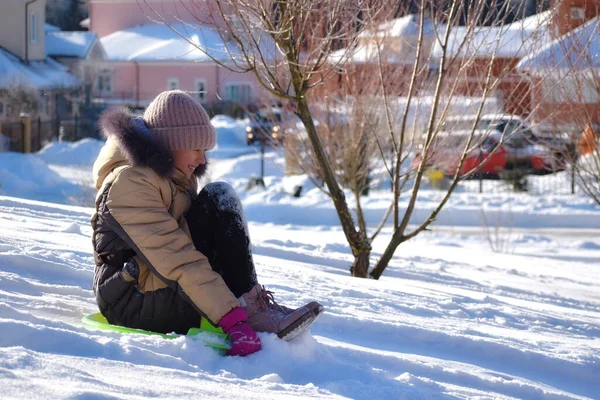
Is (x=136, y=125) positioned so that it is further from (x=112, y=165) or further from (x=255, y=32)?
(x=255, y=32)

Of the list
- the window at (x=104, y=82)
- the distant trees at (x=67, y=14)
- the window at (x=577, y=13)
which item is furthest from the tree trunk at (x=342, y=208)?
the distant trees at (x=67, y=14)

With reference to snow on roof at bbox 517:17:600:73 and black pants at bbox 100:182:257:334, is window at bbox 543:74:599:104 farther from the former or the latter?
black pants at bbox 100:182:257:334

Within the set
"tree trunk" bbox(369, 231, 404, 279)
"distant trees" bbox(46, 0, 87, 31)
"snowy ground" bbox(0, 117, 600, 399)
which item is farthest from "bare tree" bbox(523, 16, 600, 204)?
"distant trees" bbox(46, 0, 87, 31)

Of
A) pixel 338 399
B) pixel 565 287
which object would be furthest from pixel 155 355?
pixel 565 287

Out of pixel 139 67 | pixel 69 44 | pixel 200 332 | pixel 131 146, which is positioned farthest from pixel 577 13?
pixel 139 67

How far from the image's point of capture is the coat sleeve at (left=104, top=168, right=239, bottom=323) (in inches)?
124

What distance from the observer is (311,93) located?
11086mm

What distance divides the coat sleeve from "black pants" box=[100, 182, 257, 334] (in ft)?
0.49

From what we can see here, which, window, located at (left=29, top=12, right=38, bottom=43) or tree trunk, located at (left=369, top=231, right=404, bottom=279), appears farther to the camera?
window, located at (left=29, top=12, right=38, bottom=43)

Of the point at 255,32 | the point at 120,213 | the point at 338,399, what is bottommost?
the point at 338,399

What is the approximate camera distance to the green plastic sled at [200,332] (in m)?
3.17

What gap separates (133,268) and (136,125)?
1.78 feet

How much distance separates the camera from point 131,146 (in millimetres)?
3268

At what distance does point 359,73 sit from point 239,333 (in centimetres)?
742
